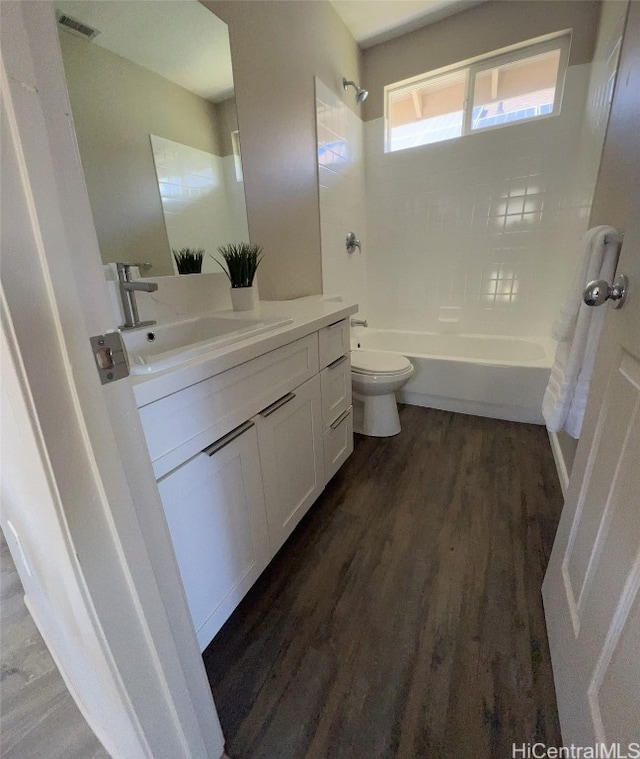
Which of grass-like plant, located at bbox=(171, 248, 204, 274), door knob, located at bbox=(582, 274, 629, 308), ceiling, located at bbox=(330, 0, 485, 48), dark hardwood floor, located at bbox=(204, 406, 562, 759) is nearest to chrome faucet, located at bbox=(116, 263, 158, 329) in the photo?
grass-like plant, located at bbox=(171, 248, 204, 274)

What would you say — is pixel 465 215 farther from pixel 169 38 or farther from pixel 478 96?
pixel 169 38

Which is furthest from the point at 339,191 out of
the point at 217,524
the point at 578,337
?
the point at 217,524

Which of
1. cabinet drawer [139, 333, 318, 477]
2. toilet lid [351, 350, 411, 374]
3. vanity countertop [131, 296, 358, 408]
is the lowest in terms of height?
toilet lid [351, 350, 411, 374]

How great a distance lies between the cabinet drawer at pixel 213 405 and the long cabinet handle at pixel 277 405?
0.8 inches

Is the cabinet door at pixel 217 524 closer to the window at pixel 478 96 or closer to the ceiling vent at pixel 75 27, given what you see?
the ceiling vent at pixel 75 27

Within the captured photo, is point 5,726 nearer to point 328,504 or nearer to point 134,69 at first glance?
point 328,504

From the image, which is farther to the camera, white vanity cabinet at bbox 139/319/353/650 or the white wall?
the white wall

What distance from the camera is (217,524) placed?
0.89 metres

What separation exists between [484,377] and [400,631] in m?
1.65

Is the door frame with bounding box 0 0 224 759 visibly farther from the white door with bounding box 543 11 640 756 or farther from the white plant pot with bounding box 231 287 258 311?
the white plant pot with bounding box 231 287 258 311

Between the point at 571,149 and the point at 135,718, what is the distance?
3379mm

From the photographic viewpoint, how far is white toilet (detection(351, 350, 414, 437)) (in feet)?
6.35

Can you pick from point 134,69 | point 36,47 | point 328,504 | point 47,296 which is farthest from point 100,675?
point 134,69

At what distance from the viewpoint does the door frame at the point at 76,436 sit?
342 mm
